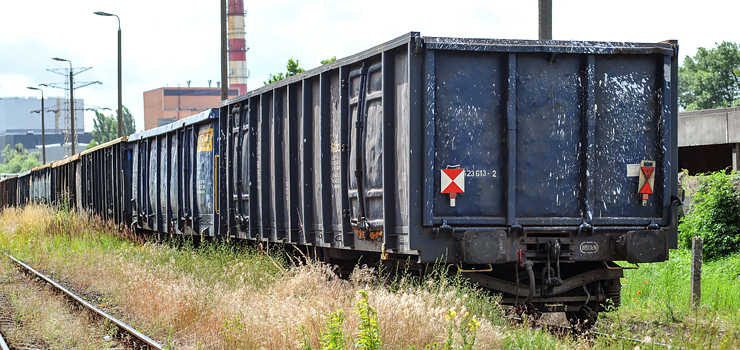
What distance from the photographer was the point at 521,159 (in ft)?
24.7

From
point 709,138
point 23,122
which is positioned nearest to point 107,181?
point 709,138

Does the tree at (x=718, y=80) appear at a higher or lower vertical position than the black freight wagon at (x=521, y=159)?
higher

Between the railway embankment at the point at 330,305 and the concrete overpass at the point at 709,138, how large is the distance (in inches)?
348

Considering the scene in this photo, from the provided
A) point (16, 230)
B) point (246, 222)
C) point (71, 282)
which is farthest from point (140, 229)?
point (246, 222)

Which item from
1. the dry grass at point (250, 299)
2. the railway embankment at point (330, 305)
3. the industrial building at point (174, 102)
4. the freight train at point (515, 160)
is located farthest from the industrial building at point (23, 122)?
the freight train at point (515, 160)

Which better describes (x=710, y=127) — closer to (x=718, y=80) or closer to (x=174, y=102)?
(x=718, y=80)

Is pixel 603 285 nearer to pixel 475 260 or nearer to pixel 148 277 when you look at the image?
pixel 475 260

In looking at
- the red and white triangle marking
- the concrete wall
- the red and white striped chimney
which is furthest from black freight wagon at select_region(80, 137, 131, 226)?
the red and white striped chimney

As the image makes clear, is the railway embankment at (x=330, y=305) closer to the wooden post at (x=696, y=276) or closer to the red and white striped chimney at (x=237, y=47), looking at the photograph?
the wooden post at (x=696, y=276)

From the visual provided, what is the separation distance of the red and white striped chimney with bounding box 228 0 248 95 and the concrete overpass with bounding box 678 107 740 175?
64.9 meters

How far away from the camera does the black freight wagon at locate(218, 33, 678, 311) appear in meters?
7.24

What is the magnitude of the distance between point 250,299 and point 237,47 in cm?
8101

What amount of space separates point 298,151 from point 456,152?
10.3ft

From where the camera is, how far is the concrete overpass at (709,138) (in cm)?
2150
